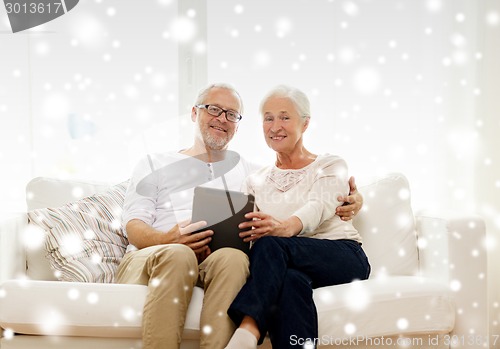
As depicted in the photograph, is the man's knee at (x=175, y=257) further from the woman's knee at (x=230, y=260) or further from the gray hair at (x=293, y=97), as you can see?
the gray hair at (x=293, y=97)

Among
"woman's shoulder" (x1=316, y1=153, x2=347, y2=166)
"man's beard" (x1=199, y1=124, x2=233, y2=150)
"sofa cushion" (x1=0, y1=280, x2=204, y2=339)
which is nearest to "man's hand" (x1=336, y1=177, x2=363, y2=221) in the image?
"woman's shoulder" (x1=316, y1=153, x2=347, y2=166)

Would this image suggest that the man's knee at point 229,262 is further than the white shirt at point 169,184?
No

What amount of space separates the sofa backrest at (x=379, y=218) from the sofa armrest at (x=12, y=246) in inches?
8.3

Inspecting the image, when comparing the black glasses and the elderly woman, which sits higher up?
the black glasses

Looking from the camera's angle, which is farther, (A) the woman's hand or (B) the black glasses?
(B) the black glasses

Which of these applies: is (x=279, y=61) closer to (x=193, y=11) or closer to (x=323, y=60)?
(x=323, y=60)

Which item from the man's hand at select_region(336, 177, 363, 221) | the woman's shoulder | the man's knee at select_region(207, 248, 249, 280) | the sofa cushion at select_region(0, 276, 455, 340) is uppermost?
the woman's shoulder

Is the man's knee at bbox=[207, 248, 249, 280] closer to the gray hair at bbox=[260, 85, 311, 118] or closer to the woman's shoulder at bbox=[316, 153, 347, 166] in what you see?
the woman's shoulder at bbox=[316, 153, 347, 166]

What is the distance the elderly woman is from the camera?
64.7 inches

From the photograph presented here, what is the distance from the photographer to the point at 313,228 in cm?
192

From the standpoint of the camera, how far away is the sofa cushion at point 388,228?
2203 mm

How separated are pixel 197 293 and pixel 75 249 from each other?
0.51 metres

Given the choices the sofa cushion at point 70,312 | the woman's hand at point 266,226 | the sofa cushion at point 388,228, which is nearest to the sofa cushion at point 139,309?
the sofa cushion at point 70,312

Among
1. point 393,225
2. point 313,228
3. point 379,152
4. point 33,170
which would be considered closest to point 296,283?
point 313,228
